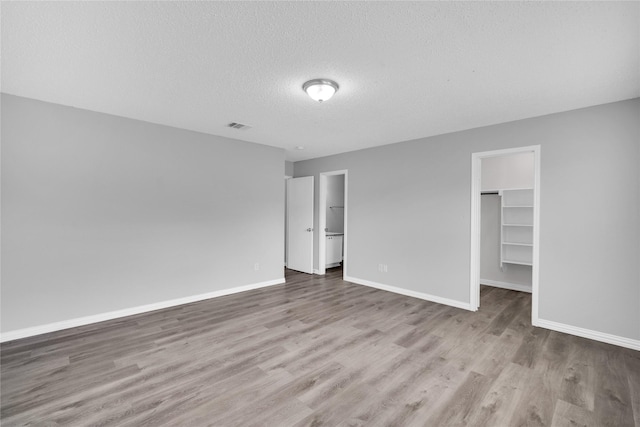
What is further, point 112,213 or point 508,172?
point 508,172

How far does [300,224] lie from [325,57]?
4337 millimetres

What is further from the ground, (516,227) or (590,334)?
(516,227)

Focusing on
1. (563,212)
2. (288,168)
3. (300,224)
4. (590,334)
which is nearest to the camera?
(590,334)

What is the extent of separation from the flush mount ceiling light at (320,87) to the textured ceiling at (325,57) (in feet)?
0.22

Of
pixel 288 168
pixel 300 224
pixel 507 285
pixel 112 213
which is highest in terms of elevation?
pixel 288 168

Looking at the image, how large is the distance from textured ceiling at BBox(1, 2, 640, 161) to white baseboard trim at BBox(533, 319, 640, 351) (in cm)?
247

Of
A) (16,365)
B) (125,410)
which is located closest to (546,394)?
(125,410)

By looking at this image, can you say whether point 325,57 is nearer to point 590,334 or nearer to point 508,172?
point 590,334

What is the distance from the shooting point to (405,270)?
4.68m

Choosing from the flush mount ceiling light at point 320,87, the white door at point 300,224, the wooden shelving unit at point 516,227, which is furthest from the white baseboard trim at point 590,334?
the white door at point 300,224

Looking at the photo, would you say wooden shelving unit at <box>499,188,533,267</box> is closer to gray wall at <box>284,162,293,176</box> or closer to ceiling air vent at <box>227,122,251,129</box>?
gray wall at <box>284,162,293,176</box>

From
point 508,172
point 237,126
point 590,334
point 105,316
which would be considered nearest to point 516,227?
point 508,172

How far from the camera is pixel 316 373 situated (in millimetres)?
2373

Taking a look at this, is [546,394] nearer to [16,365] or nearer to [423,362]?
[423,362]
